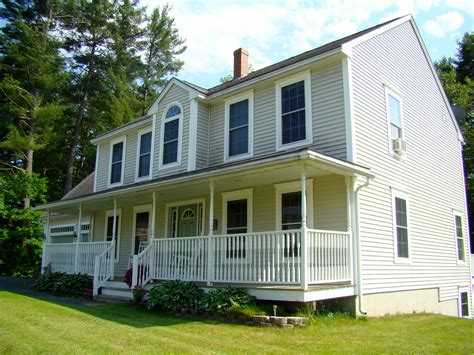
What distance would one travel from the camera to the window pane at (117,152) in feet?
60.9

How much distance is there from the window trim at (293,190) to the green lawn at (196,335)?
264 centimetres

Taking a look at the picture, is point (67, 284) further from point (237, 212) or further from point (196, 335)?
point (196, 335)

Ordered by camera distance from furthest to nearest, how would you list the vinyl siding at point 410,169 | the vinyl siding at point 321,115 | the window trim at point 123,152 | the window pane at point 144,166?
the window trim at point 123,152 < the window pane at point 144,166 < the vinyl siding at point 410,169 < the vinyl siding at point 321,115

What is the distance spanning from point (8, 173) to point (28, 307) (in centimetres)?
2004

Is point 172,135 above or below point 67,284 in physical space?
above

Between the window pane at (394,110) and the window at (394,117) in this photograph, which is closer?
the window at (394,117)

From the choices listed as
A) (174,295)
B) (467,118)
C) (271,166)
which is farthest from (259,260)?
(467,118)

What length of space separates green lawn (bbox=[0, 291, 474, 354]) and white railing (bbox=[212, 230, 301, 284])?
1.15 m

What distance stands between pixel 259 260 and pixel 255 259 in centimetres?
22

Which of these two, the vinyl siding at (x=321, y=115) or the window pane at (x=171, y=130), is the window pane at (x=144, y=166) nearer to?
the window pane at (x=171, y=130)

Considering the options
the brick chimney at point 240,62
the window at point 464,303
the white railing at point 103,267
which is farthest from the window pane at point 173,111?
the window at point 464,303

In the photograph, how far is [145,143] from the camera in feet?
55.6

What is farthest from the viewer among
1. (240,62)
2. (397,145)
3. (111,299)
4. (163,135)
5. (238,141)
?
(240,62)

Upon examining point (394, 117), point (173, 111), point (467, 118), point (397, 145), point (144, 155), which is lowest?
point (397, 145)
